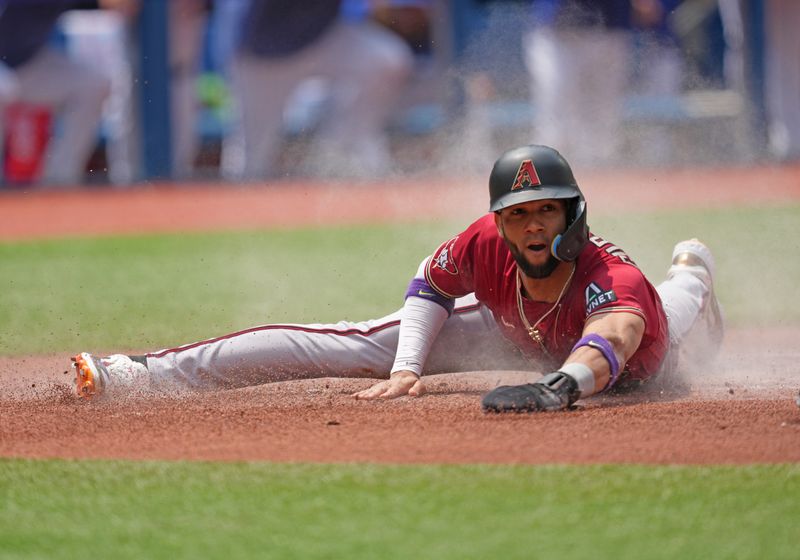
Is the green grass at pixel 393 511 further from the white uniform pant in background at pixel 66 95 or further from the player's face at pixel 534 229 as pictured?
the white uniform pant in background at pixel 66 95

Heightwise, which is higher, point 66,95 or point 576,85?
point 66,95

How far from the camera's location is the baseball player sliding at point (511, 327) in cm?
446

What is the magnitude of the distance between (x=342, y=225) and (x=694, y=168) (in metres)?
5.11

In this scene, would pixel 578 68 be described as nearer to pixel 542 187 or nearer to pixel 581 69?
pixel 581 69

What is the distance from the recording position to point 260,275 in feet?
34.3

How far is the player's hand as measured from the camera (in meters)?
4.91

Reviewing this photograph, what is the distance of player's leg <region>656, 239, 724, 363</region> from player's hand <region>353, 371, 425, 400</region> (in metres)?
1.13

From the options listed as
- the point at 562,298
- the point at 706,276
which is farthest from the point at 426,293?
the point at 706,276

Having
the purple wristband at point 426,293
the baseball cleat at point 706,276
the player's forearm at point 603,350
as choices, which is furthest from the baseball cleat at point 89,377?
the baseball cleat at point 706,276

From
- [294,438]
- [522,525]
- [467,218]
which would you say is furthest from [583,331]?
[467,218]

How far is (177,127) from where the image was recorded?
17.1 m

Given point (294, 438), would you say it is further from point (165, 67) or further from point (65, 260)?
point (165, 67)

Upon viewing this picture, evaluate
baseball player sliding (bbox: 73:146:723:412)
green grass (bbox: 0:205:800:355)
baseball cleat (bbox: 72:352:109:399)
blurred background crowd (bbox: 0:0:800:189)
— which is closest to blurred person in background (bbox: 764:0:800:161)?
blurred background crowd (bbox: 0:0:800:189)

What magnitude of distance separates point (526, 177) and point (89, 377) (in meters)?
1.87
